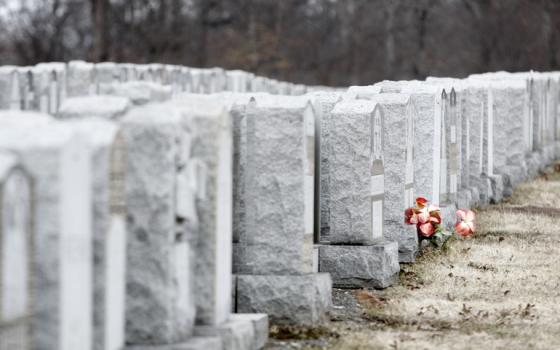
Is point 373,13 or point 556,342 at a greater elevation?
point 373,13

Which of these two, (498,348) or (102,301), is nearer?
(102,301)

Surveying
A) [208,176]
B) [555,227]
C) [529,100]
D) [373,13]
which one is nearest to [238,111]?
[208,176]

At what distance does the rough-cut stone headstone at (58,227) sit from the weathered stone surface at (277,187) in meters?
2.61

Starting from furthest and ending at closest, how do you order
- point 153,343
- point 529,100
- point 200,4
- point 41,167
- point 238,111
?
point 200,4, point 529,100, point 238,111, point 153,343, point 41,167

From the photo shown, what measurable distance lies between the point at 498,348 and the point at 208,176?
187 cm

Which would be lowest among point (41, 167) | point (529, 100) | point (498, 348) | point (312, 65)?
point (498, 348)

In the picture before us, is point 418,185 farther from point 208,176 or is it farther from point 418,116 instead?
point 208,176

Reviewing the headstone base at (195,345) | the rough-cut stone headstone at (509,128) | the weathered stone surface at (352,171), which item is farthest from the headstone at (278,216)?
the rough-cut stone headstone at (509,128)

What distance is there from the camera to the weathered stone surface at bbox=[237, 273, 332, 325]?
7.82 metres

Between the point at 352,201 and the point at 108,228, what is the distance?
149 inches

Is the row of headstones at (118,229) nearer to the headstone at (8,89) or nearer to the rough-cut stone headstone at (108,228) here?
the rough-cut stone headstone at (108,228)

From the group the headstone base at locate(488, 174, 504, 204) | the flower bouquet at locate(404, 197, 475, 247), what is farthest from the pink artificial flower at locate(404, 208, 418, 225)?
the headstone base at locate(488, 174, 504, 204)

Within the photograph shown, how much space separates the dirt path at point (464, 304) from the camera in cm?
748

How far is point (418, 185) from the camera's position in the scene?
433 inches
